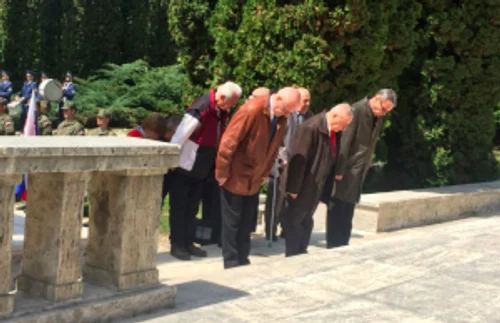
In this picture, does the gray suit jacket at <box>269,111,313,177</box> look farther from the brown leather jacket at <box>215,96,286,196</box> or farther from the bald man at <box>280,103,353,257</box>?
the brown leather jacket at <box>215,96,286,196</box>

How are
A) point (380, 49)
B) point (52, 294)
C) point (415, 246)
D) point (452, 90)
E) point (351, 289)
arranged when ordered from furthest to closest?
1. point (452, 90)
2. point (380, 49)
3. point (415, 246)
4. point (351, 289)
5. point (52, 294)

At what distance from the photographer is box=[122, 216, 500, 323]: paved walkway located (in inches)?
174

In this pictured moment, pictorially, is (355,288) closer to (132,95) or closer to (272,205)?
(272,205)

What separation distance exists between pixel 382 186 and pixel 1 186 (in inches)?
361

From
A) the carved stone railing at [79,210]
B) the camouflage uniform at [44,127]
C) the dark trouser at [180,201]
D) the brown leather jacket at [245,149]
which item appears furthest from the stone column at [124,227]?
the camouflage uniform at [44,127]

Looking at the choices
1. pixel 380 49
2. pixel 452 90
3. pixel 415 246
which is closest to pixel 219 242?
pixel 415 246

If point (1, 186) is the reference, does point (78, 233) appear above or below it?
below

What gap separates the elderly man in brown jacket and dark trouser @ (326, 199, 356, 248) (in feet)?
4.91

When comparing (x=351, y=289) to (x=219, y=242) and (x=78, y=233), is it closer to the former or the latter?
(x=78, y=233)

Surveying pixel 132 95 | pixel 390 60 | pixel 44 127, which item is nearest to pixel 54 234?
pixel 44 127

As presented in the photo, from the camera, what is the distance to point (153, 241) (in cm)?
423

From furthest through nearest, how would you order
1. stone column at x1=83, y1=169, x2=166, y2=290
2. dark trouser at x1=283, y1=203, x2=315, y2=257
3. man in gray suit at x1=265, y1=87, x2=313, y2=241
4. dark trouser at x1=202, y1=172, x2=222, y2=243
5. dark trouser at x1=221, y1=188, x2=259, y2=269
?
man in gray suit at x1=265, y1=87, x2=313, y2=241 < dark trouser at x1=202, y1=172, x2=222, y2=243 < dark trouser at x1=283, y1=203, x2=315, y2=257 < dark trouser at x1=221, y1=188, x2=259, y2=269 < stone column at x1=83, y1=169, x2=166, y2=290

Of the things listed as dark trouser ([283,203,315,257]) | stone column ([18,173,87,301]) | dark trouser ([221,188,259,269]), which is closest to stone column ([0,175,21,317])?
stone column ([18,173,87,301])

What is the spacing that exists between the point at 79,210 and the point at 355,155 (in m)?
4.38
